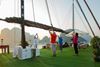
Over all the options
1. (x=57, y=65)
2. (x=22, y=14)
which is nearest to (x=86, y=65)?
(x=57, y=65)

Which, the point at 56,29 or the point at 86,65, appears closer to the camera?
the point at 86,65

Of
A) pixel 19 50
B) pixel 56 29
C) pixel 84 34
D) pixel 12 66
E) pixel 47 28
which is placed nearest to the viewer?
pixel 12 66

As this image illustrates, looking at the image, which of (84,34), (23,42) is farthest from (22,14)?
(84,34)

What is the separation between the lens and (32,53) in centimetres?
2431

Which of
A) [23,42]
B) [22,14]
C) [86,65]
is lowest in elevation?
[86,65]

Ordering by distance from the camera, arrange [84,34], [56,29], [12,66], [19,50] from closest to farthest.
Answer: [12,66]
[19,50]
[56,29]
[84,34]

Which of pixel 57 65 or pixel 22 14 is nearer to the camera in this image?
pixel 57 65

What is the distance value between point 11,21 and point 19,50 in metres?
2.14

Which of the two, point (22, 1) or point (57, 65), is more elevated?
point (22, 1)

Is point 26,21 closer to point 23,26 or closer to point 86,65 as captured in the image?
point 23,26

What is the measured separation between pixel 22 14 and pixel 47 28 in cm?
215

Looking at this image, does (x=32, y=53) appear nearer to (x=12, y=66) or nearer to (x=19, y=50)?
(x=19, y=50)

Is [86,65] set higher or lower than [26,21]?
lower

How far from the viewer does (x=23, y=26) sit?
78.7 ft
